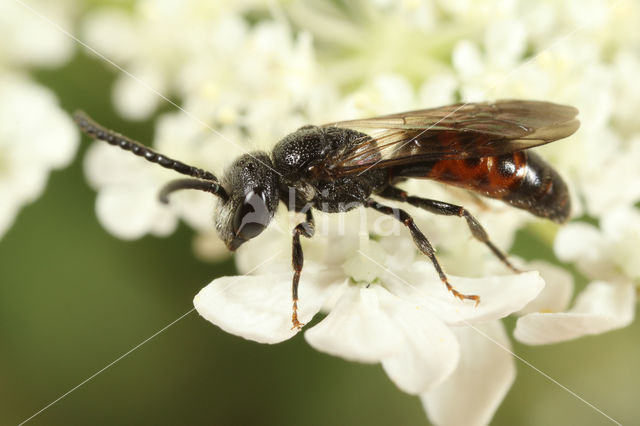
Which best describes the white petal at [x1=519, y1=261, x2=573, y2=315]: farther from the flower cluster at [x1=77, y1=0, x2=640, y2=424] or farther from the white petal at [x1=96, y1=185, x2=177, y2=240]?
the white petal at [x1=96, y1=185, x2=177, y2=240]

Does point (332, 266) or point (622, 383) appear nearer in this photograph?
point (332, 266)

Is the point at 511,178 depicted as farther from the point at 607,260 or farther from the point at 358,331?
the point at 358,331

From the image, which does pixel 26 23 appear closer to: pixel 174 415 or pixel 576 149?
pixel 174 415

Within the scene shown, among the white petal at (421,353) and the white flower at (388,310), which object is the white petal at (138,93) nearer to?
the white flower at (388,310)

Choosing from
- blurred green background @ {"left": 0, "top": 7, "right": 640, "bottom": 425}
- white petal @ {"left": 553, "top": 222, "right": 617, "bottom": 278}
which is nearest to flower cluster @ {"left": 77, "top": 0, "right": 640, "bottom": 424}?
white petal @ {"left": 553, "top": 222, "right": 617, "bottom": 278}

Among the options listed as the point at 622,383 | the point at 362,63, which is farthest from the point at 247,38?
the point at 622,383

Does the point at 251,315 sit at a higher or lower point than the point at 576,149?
lower

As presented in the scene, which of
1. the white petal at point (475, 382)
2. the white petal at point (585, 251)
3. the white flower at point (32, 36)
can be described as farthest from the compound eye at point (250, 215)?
the white flower at point (32, 36)
